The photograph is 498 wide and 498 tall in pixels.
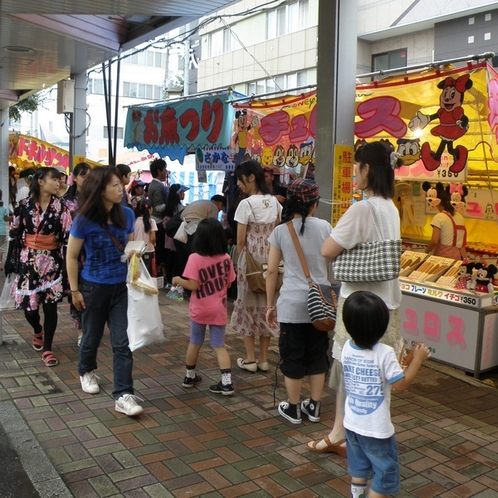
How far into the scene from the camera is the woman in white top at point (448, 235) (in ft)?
23.9

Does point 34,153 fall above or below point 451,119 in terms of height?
above

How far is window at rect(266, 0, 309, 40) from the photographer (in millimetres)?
24391

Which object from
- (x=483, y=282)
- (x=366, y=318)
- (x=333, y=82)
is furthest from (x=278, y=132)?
(x=366, y=318)

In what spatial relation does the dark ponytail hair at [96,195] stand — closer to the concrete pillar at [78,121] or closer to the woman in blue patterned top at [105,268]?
the woman in blue patterned top at [105,268]

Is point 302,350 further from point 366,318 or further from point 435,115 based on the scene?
point 435,115

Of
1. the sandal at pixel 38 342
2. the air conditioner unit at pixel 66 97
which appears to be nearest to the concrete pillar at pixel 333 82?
the sandal at pixel 38 342

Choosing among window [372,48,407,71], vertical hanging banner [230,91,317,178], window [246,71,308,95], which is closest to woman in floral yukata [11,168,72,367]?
vertical hanging banner [230,91,317,178]

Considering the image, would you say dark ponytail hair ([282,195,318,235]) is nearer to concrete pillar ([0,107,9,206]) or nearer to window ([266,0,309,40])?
concrete pillar ([0,107,9,206])

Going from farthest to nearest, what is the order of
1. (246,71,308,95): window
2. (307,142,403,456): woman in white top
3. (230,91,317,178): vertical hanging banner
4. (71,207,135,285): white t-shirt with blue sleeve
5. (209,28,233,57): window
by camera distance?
(209,28,233,57): window, (246,71,308,95): window, (230,91,317,178): vertical hanging banner, (71,207,135,285): white t-shirt with blue sleeve, (307,142,403,456): woman in white top

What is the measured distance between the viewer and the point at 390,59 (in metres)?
20.7

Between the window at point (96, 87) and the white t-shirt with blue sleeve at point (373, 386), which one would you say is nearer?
the white t-shirt with blue sleeve at point (373, 386)

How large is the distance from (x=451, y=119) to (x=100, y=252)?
3.49 meters

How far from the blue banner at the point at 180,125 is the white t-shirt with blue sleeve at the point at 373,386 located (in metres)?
6.44

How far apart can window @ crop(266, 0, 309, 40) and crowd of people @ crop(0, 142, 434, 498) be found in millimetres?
19312
